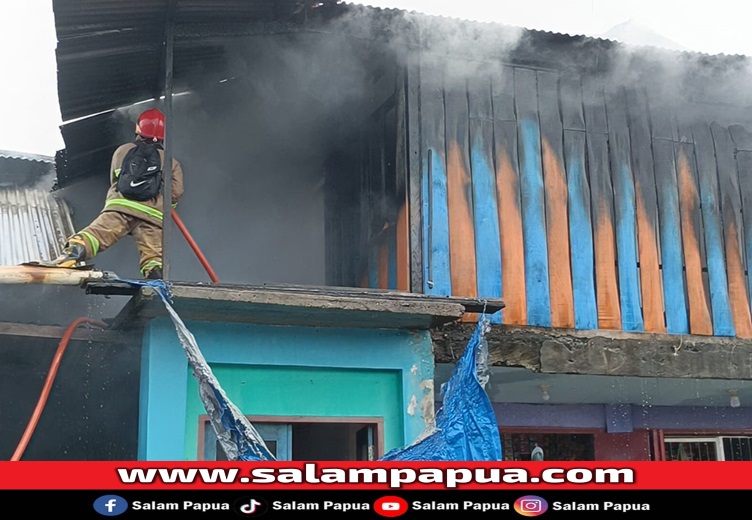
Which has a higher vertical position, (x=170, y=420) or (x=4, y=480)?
(x=170, y=420)

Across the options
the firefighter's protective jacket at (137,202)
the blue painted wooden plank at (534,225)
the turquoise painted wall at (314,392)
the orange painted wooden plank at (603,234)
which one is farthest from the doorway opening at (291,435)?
the orange painted wooden plank at (603,234)

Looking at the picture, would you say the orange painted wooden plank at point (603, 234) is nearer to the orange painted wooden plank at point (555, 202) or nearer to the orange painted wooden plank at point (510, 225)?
the orange painted wooden plank at point (555, 202)

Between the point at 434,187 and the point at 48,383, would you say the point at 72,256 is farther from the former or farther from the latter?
the point at 434,187

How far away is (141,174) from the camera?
312 inches

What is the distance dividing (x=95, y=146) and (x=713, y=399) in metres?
7.75

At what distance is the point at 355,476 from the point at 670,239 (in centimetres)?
575

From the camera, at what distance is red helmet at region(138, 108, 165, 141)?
830 cm

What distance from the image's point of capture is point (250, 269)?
10.8 m

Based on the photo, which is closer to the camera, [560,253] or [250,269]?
[560,253]

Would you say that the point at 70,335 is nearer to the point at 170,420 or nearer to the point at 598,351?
the point at 170,420

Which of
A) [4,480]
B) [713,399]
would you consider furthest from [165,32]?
[713,399]
